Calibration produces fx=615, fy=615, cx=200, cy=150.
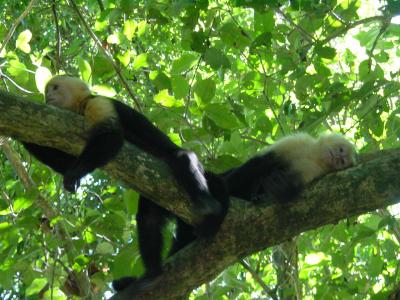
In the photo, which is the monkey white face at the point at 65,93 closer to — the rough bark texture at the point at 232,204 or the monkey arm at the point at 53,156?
the monkey arm at the point at 53,156

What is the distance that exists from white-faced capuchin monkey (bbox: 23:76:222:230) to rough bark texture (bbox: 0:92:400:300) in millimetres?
68

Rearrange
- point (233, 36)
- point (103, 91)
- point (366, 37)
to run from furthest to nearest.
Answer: point (366, 37) → point (103, 91) → point (233, 36)

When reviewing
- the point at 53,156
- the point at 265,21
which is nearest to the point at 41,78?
the point at 53,156

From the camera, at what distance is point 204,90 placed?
3713mm

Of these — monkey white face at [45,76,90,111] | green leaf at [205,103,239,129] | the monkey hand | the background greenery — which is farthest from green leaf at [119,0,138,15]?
the monkey hand

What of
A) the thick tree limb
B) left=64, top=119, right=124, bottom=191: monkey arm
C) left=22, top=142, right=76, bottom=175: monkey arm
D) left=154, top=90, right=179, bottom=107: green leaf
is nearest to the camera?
the thick tree limb

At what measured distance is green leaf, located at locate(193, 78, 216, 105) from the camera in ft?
12.1

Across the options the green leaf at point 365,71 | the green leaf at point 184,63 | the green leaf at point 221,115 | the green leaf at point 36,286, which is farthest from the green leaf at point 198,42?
the green leaf at point 36,286

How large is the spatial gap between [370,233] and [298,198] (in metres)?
0.67

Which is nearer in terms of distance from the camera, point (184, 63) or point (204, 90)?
point (204, 90)

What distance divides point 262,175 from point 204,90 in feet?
2.08

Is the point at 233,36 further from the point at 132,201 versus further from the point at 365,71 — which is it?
the point at 132,201

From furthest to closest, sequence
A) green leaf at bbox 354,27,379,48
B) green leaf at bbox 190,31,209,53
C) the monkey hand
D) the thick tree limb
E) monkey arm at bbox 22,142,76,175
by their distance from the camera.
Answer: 1. green leaf at bbox 354,27,379,48
2. green leaf at bbox 190,31,209,53
3. monkey arm at bbox 22,142,76,175
4. the monkey hand
5. the thick tree limb

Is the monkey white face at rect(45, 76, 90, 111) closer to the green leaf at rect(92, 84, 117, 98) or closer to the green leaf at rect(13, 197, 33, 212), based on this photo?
the green leaf at rect(92, 84, 117, 98)
